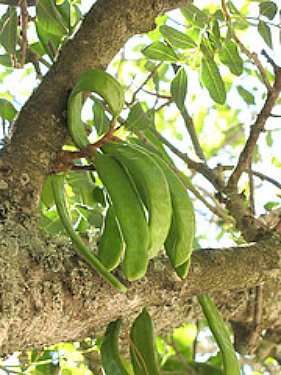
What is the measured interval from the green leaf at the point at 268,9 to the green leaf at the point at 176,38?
15 cm

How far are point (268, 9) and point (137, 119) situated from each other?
449mm

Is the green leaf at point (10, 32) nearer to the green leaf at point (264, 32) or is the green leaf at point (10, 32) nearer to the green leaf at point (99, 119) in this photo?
the green leaf at point (99, 119)

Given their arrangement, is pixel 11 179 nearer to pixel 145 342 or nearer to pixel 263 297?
pixel 145 342

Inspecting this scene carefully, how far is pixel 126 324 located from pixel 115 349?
3.2 inches

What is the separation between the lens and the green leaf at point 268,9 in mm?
1358

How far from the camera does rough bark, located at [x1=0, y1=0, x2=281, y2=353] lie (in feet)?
2.85

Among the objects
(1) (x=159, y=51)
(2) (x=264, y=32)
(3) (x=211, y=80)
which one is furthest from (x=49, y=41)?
(2) (x=264, y=32)

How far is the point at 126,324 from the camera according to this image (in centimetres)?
104

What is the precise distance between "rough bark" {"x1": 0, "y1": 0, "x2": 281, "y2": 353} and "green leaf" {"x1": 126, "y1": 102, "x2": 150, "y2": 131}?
9 centimetres

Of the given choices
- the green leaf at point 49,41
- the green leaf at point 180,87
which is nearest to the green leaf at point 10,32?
the green leaf at point 49,41

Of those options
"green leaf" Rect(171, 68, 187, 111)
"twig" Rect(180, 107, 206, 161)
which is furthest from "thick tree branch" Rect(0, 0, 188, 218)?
"twig" Rect(180, 107, 206, 161)

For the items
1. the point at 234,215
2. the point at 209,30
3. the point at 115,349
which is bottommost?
the point at 115,349

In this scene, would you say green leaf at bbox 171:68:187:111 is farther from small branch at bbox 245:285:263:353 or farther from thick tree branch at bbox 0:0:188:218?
small branch at bbox 245:285:263:353

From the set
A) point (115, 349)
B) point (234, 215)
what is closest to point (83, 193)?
point (234, 215)
